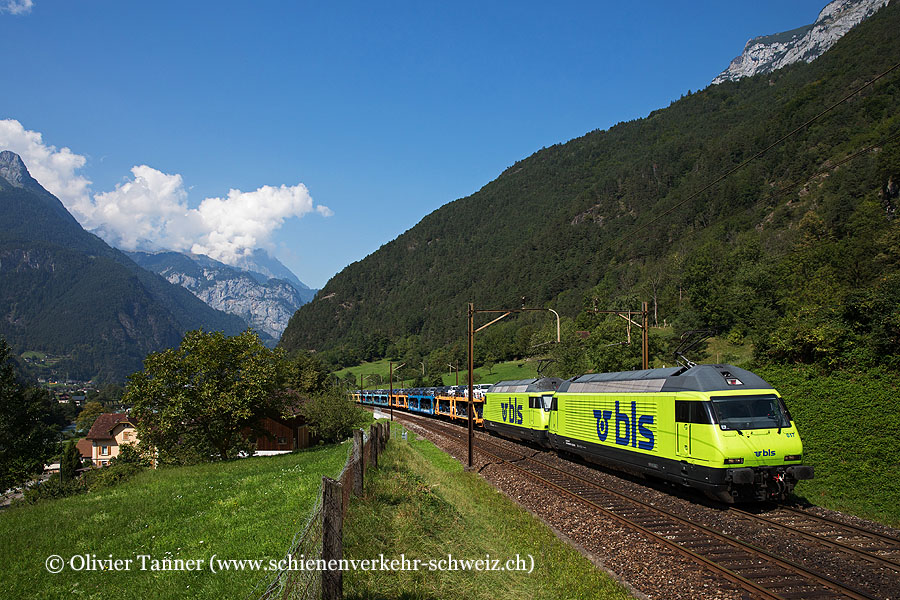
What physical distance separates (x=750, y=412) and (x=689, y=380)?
1.83 meters

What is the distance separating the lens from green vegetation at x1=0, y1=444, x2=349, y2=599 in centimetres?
785

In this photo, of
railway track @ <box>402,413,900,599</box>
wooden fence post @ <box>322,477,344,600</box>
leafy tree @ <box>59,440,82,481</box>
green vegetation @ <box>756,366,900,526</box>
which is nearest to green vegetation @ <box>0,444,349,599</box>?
wooden fence post @ <box>322,477,344,600</box>

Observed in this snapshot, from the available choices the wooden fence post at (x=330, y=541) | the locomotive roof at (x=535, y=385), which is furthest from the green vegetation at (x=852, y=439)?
the wooden fence post at (x=330, y=541)

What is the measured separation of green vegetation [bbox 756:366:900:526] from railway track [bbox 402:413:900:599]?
2.36 metres

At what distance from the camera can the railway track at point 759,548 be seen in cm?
962

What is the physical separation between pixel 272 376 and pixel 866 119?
13969 centimetres

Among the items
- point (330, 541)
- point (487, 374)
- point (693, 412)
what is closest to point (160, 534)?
point (330, 541)

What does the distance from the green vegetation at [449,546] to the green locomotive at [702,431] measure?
479cm

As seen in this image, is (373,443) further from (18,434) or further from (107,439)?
(107,439)

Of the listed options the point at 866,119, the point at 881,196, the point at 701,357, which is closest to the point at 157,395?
the point at 701,357

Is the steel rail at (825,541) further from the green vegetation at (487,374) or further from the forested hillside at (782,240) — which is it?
the green vegetation at (487,374)

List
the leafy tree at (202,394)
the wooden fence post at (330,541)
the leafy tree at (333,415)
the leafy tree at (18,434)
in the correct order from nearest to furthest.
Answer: the wooden fence post at (330,541), the leafy tree at (202,394), the leafy tree at (333,415), the leafy tree at (18,434)

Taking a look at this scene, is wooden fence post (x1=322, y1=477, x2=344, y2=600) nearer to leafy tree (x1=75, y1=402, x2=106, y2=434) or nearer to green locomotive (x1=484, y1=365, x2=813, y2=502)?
green locomotive (x1=484, y1=365, x2=813, y2=502)

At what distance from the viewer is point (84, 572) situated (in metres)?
8.68
